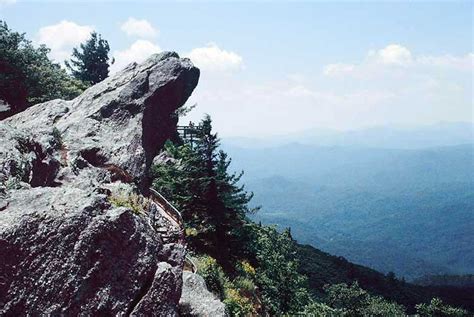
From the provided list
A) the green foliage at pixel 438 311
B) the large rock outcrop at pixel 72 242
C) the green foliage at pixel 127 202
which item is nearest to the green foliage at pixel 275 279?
the large rock outcrop at pixel 72 242

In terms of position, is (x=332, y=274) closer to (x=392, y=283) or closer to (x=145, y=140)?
(x=392, y=283)

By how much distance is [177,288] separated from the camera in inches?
539

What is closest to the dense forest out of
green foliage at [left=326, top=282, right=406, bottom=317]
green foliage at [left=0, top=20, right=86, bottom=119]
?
green foliage at [left=0, top=20, right=86, bottom=119]

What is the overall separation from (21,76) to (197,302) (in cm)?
2803

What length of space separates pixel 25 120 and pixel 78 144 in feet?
20.2

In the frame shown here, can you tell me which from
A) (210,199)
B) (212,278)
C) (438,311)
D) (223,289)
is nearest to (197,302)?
(212,278)

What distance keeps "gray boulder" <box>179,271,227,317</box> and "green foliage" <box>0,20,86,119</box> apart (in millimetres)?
24495

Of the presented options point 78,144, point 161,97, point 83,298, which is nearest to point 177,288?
point 83,298

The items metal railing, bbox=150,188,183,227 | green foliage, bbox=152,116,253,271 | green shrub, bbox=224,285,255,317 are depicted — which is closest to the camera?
green shrub, bbox=224,285,255,317

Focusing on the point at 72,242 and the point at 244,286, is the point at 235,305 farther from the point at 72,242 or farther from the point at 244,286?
the point at 72,242

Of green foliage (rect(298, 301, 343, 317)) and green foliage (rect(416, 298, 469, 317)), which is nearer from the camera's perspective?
green foliage (rect(298, 301, 343, 317))

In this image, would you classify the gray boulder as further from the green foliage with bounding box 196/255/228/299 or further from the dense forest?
the dense forest

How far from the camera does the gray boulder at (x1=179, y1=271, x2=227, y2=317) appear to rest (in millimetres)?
16047

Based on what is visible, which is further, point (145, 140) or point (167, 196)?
point (167, 196)
